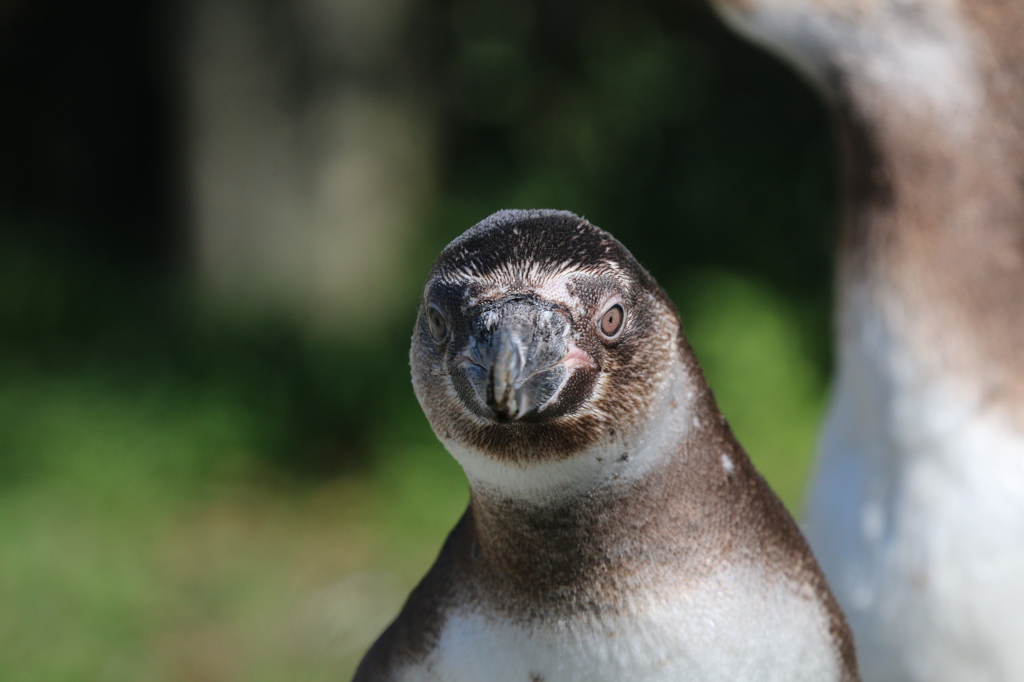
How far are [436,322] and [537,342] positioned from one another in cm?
14

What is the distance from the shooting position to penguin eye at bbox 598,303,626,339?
116 cm

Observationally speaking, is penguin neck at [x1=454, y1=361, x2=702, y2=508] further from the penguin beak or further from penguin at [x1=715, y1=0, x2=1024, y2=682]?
penguin at [x1=715, y1=0, x2=1024, y2=682]

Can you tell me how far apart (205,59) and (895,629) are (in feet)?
12.1

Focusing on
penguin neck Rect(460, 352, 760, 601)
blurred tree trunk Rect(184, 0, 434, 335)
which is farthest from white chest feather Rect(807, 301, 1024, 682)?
blurred tree trunk Rect(184, 0, 434, 335)

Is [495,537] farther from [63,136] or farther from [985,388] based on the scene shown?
[63,136]

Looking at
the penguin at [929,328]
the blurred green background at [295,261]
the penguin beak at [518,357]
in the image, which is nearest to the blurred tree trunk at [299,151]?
the blurred green background at [295,261]

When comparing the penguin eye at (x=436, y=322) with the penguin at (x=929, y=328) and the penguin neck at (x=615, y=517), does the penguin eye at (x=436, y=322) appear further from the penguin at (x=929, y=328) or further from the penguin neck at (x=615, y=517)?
the penguin at (x=929, y=328)

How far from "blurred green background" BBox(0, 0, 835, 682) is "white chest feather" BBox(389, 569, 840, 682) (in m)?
1.65

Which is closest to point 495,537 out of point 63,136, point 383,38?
point 383,38

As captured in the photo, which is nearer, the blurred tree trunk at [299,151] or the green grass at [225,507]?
the green grass at [225,507]

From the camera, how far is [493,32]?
545cm

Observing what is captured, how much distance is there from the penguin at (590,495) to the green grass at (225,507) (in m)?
1.68

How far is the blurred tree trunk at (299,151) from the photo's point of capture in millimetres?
4617

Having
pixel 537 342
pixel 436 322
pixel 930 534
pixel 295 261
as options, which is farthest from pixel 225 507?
pixel 537 342
